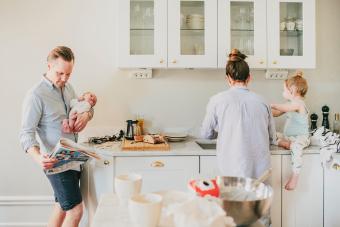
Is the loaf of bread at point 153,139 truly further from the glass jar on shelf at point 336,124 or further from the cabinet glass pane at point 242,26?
the glass jar on shelf at point 336,124

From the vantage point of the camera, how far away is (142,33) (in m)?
2.66

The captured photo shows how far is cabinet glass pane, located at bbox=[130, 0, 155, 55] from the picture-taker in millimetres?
2658

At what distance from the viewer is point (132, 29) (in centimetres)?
266

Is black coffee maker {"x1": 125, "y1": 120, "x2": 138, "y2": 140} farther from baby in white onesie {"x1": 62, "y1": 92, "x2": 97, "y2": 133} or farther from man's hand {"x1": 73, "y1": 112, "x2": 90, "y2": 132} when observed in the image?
man's hand {"x1": 73, "y1": 112, "x2": 90, "y2": 132}

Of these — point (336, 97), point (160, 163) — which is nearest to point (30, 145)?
point (160, 163)

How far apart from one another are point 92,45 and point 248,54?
1.31 meters

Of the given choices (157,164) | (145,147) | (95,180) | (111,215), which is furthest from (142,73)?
(111,215)

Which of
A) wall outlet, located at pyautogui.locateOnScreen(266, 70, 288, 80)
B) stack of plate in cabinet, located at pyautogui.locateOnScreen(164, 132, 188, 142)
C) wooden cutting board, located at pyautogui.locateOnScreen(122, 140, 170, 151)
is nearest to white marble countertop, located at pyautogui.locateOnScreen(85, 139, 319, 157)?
wooden cutting board, located at pyautogui.locateOnScreen(122, 140, 170, 151)

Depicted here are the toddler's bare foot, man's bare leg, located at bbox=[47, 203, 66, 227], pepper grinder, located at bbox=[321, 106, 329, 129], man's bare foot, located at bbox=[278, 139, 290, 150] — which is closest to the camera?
the toddler's bare foot

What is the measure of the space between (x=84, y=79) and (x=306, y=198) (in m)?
2.00

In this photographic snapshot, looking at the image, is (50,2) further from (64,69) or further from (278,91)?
(278,91)

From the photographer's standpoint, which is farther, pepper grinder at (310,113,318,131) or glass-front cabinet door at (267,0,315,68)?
pepper grinder at (310,113,318,131)

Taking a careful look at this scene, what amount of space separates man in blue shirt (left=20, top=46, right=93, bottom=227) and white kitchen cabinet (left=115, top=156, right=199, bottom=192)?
1.21 feet

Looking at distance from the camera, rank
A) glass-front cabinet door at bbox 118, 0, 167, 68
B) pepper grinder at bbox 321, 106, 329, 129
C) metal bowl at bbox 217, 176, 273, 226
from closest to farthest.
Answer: metal bowl at bbox 217, 176, 273, 226, glass-front cabinet door at bbox 118, 0, 167, 68, pepper grinder at bbox 321, 106, 329, 129
